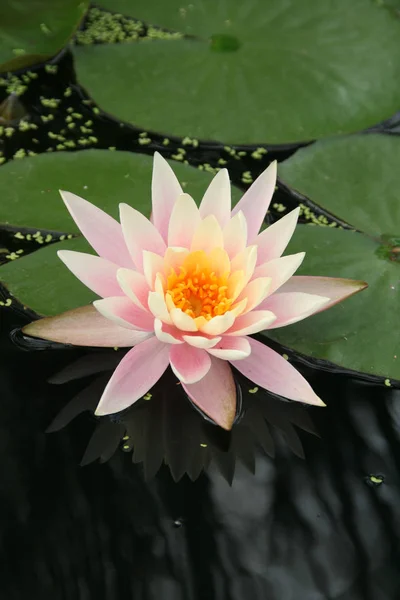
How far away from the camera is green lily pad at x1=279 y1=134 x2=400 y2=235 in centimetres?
179

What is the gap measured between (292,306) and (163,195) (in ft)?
1.24

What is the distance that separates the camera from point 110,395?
4.24ft

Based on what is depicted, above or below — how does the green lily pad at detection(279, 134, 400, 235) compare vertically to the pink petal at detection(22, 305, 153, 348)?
below

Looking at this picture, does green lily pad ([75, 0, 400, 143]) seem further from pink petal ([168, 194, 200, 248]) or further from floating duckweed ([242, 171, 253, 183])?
pink petal ([168, 194, 200, 248])

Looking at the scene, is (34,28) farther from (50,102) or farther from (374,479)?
(374,479)

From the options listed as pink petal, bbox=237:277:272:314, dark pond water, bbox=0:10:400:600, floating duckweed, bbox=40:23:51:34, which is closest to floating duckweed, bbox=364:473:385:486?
dark pond water, bbox=0:10:400:600

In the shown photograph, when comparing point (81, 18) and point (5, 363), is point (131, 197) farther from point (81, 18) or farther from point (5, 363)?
point (81, 18)

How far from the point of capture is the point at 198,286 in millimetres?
1409

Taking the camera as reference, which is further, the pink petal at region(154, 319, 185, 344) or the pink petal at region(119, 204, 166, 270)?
the pink petal at region(119, 204, 166, 270)

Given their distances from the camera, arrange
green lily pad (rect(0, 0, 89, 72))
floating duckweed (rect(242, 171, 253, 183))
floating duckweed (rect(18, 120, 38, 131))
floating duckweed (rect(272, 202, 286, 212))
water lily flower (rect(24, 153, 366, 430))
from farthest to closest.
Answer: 1. green lily pad (rect(0, 0, 89, 72))
2. floating duckweed (rect(18, 120, 38, 131))
3. floating duckweed (rect(242, 171, 253, 183))
4. floating duckweed (rect(272, 202, 286, 212))
5. water lily flower (rect(24, 153, 366, 430))

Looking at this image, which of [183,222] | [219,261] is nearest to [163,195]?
[183,222]

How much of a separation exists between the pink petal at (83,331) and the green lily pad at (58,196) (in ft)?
0.41

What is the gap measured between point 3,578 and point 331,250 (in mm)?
1062

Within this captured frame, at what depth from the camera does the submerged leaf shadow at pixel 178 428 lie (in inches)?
53.3
